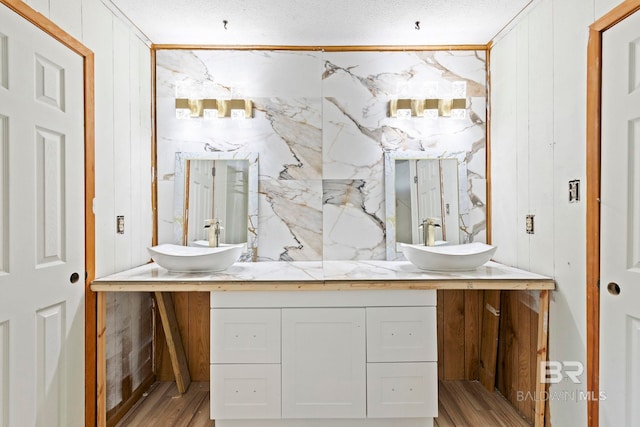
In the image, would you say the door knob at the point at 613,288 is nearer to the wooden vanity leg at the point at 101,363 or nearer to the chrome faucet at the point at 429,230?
the chrome faucet at the point at 429,230

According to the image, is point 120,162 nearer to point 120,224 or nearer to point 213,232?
point 120,224

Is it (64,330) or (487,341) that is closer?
(64,330)

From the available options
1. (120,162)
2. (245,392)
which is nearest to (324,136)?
(120,162)

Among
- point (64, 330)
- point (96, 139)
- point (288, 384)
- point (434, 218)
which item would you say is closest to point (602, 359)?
point (434, 218)

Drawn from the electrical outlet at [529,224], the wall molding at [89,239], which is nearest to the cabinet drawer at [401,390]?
the electrical outlet at [529,224]

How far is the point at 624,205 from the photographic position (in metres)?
1.37

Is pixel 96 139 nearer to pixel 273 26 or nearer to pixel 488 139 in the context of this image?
pixel 273 26

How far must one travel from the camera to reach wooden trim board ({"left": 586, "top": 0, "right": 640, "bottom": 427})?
1.47 metres

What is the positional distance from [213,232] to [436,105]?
5.39 ft

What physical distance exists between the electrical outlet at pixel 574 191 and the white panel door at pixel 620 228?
0.45 feet

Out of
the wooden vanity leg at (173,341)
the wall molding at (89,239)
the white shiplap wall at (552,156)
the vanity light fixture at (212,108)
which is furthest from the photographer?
the vanity light fixture at (212,108)

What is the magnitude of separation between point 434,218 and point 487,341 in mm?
849

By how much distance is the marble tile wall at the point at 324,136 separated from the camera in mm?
2449

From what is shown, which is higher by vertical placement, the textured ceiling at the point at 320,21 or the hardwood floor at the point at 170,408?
the textured ceiling at the point at 320,21
